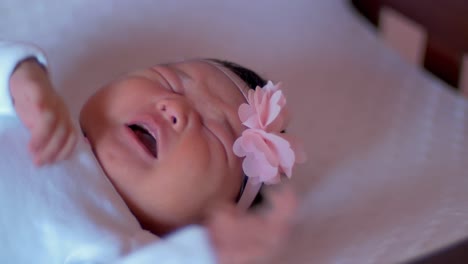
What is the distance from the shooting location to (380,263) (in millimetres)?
718

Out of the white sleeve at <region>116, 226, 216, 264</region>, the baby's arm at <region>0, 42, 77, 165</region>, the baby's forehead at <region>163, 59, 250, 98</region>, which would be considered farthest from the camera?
the baby's forehead at <region>163, 59, 250, 98</region>

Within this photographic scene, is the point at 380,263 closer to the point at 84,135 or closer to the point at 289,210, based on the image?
the point at 289,210

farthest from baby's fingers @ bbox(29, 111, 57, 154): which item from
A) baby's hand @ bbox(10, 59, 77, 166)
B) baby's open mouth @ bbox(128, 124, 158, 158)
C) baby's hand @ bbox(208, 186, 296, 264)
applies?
baby's hand @ bbox(208, 186, 296, 264)

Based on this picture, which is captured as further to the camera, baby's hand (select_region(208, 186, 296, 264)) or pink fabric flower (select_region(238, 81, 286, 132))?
pink fabric flower (select_region(238, 81, 286, 132))

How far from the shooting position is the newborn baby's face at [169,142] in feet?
2.43

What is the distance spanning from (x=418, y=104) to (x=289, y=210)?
0.45m

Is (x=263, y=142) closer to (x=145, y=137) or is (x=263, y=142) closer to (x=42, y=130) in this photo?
(x=145, y=137)

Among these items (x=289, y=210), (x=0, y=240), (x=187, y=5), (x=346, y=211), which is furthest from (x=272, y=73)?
(x=0, y=240)

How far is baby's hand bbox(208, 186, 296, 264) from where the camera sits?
24.0 inches

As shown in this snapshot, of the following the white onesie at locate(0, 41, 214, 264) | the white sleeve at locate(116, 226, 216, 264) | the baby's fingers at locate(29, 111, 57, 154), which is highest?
the baby's fingers at locate(29, 111, 57, 154)

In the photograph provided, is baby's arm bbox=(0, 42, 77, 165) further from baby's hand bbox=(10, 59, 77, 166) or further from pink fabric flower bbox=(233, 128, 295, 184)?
pink fabric flower bbox=(233, 128, 295, 184)

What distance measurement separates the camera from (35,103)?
2.36 feet

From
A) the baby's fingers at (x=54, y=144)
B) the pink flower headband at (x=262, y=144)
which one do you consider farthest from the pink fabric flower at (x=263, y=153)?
the baby's fingers at (x=54, y=144)

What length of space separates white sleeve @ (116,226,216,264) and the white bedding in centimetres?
15
